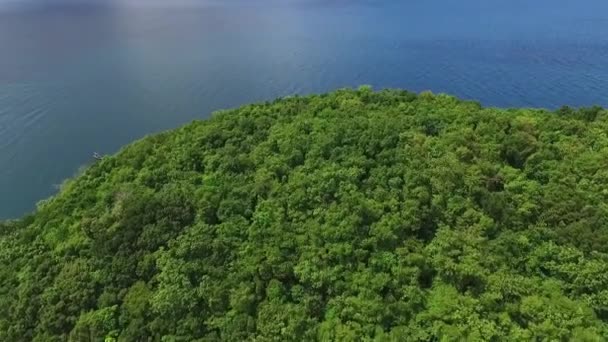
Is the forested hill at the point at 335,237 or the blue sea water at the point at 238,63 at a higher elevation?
the blue sea water at the point at 238,63

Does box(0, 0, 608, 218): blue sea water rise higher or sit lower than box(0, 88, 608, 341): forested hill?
higher

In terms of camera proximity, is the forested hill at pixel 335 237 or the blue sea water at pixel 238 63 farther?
the blue sea water at pixel 238 63

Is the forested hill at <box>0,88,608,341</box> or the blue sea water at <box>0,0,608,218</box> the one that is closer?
the forested hill at <box>0,88,608,341</box>

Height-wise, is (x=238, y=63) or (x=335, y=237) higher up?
(x=238, y=63)

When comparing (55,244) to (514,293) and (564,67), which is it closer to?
(514,293)
